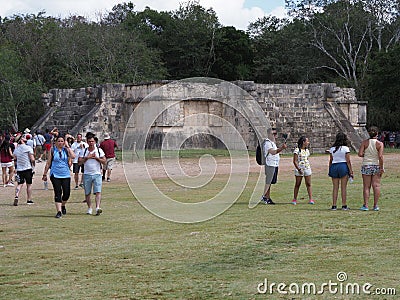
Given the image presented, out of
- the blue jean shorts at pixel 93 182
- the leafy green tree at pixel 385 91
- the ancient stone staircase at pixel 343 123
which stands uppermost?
the leafy green tree at pixel 385 91

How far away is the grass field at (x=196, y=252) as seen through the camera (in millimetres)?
7750

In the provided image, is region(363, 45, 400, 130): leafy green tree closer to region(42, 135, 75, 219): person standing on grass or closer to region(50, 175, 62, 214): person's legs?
region(42, 135, 75, 219): person standing on grass

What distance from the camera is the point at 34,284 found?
8.05 m

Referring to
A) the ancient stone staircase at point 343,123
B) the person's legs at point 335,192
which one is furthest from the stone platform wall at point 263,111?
the person's legs at point 335,192

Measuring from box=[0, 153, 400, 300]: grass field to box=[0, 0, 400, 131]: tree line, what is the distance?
101 feet

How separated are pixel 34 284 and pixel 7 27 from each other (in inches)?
2005

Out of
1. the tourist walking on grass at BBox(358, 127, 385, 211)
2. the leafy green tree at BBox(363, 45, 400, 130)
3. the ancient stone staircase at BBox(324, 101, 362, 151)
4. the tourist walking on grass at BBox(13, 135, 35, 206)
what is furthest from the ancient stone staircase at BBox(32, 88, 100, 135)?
the tourist walking on grass at BBox(358, 127, 385, 211)

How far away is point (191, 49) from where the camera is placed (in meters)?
55.3

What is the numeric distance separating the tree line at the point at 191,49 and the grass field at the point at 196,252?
30766 mm

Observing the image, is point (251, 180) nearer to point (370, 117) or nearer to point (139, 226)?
point (139, 226)

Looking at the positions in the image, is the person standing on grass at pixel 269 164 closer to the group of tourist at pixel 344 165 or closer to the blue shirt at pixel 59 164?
the group of tourist at pixel 344 165

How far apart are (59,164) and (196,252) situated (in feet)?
16.9

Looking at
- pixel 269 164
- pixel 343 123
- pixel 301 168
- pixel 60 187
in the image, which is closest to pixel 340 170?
pixel 301 168

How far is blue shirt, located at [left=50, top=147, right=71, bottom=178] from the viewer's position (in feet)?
45.9
